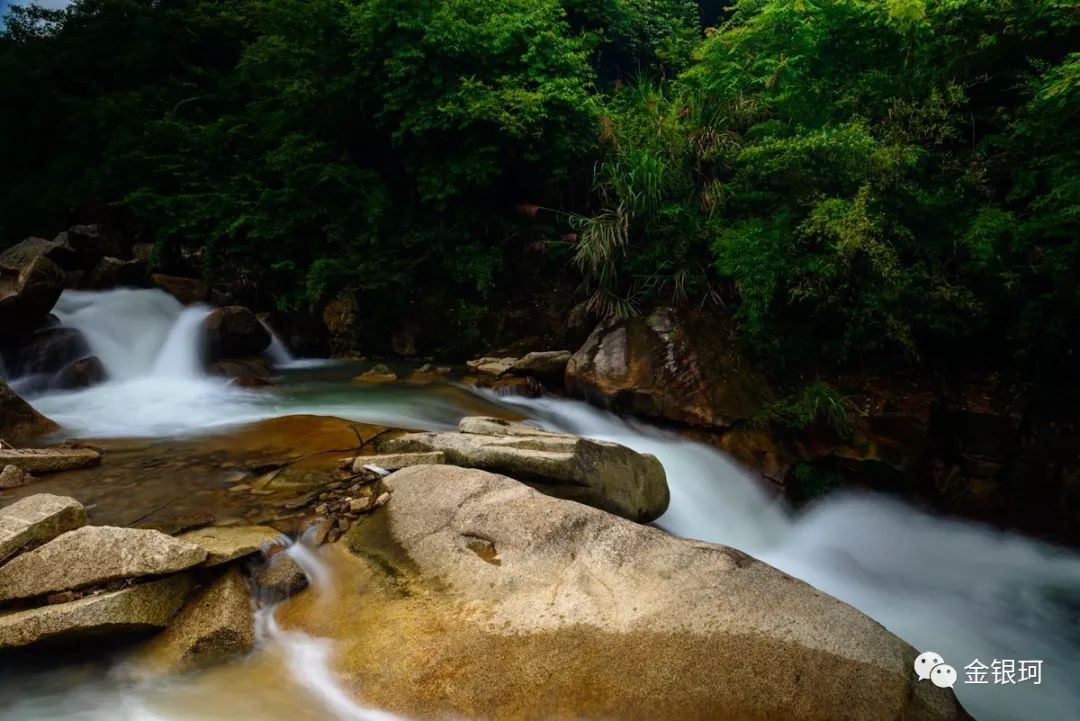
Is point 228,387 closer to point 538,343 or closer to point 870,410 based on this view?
point 538,343

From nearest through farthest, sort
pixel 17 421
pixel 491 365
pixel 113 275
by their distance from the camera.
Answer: pixel 17 421 < pixel 491 365 < pixel 113 275

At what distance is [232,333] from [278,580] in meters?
6.70

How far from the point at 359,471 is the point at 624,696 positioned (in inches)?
105

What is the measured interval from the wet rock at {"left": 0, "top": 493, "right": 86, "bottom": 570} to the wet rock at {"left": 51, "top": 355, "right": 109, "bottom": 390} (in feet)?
16.5

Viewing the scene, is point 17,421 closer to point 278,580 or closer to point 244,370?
point 244,370

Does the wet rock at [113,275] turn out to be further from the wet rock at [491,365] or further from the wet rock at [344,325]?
the wet rock at [491,365]

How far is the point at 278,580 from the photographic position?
336 centimetres

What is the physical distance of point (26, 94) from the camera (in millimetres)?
13250

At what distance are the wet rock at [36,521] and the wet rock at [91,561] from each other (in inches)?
3.8

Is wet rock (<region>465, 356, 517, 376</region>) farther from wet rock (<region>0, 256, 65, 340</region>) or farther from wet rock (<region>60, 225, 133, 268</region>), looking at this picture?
wet rock (<region>60, 225, 133, 268</region>)

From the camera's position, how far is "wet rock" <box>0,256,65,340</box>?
7.38 meters

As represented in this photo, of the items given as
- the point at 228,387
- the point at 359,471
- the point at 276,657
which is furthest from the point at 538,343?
the point at 276,657

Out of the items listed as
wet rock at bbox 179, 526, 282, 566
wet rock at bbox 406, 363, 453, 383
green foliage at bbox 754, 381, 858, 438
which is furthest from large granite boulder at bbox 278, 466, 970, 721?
wet rock at bbox 406, 363, 453, 383

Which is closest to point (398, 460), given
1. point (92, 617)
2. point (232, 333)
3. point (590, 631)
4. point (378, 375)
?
point (92, 617)
